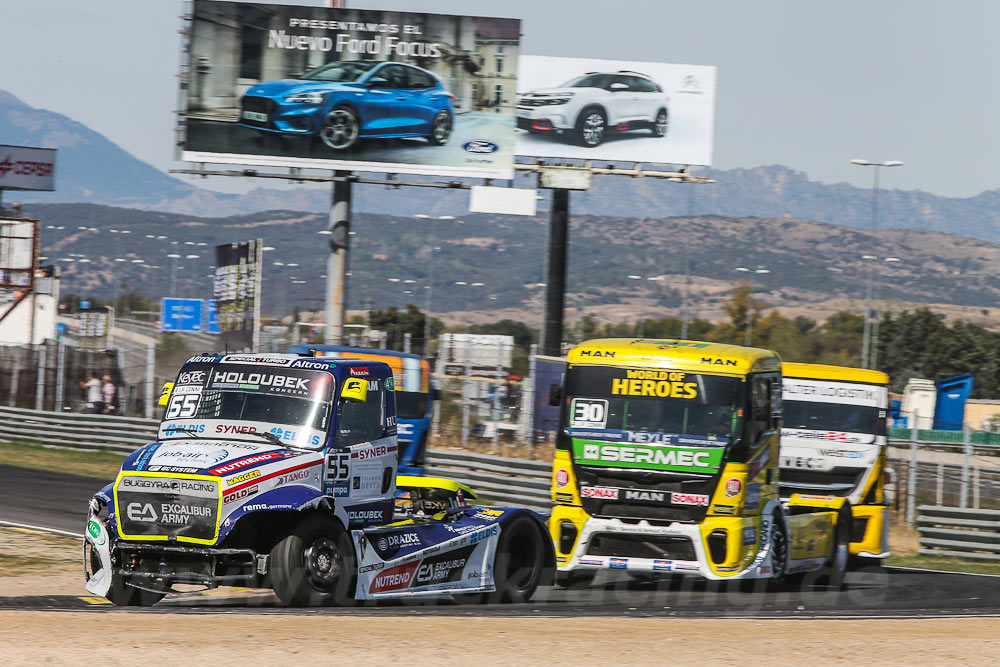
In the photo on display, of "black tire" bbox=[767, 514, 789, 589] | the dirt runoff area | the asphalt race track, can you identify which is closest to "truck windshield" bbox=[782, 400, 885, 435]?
the asphalt race track

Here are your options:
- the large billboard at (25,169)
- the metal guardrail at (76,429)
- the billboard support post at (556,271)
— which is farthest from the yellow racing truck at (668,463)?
the large billboard at (25,169)

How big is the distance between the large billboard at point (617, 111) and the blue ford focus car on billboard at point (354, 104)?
9119mm

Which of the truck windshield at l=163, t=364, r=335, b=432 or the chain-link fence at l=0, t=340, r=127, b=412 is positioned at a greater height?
the truck windshield at l=163, t=364, r=335, b=432

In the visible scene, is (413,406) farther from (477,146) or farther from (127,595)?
(477,146)

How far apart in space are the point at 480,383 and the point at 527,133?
1968cm

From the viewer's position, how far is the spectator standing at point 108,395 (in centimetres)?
3256

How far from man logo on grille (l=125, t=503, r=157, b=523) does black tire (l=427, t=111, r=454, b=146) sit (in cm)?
2701

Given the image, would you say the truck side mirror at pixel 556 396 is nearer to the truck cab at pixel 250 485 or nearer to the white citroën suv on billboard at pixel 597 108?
the truck cab at pixel 250 485

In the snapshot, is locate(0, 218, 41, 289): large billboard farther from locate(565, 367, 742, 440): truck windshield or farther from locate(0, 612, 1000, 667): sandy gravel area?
locate(0, 612, 1000, 667): sandy gravel area

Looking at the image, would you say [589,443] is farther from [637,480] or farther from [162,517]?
[162,517]

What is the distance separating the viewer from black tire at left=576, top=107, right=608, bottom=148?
45.1 meters

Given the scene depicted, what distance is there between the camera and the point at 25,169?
63562 mm

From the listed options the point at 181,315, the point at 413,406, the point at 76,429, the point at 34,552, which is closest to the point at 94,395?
the point at 76,429

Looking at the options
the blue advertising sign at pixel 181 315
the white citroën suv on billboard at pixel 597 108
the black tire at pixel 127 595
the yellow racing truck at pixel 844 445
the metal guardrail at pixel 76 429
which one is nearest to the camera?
the black tire at pixel 127 595
